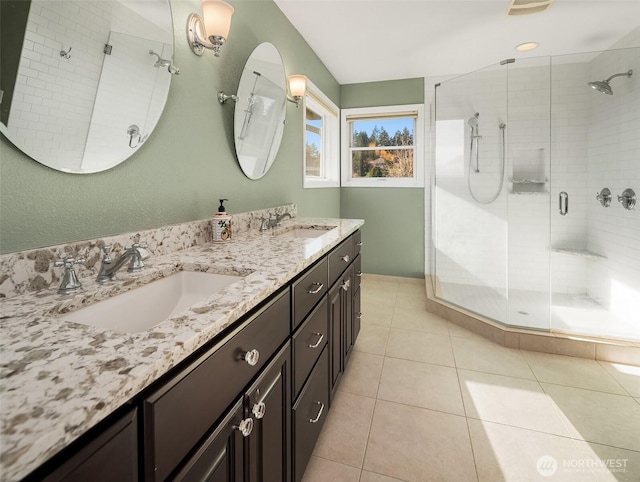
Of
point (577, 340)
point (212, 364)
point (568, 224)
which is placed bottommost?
point (577, 340)

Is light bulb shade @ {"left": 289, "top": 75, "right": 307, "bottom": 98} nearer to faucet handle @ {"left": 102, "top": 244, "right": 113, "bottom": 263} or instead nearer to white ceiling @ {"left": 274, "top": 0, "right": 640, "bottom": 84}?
white ceiling @ {"left": 274, "top": 0, "right": 640, "bottom": 84}

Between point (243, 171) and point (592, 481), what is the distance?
6.84 ft

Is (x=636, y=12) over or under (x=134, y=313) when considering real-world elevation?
over

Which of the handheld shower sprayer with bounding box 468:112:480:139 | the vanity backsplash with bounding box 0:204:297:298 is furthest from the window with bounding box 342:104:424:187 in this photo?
the vanity backsplash with bounding box 0:204:297:298

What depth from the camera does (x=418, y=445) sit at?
5.06 ft

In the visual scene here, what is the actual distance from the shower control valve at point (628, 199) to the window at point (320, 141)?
241 cm

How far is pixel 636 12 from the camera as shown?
7.93ft

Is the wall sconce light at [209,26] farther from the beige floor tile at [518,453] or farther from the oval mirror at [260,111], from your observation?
the beige floor tile at [518,453]

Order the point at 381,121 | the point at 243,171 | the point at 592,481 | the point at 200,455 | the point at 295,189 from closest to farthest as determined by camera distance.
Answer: the point at 200,455 < the point at 592,481 < the point at 243,171 < the point at 295,189 < the point at 381,121

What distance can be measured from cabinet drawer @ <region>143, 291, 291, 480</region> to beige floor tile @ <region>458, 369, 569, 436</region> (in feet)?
4.77

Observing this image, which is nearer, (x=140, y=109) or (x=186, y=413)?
(x=186, y=413)

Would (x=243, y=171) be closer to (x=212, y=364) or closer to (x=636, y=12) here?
(x=212, y=364)

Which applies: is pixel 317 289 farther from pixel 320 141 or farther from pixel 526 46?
pixel 526 46

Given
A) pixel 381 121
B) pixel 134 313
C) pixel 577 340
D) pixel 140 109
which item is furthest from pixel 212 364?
pixel 381 121
